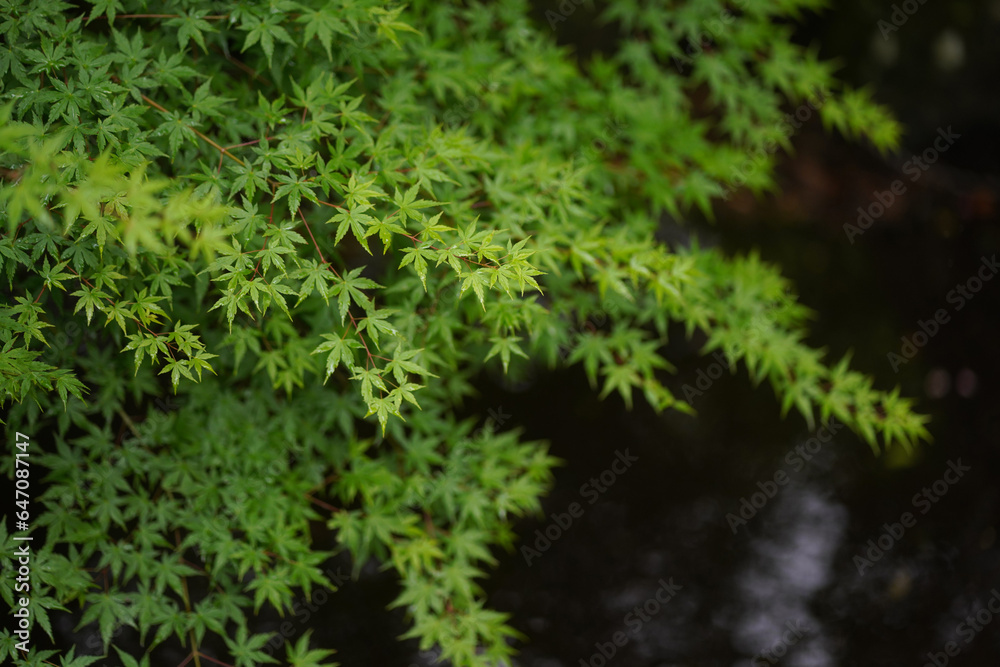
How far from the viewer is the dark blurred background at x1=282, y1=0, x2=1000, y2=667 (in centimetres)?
336

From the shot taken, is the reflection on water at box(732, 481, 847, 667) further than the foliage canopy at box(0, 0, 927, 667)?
Yes

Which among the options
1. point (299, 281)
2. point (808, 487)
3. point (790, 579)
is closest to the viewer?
point (299, 281)

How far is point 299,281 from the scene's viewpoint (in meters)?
2.50

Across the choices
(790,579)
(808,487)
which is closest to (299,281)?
(790,579)

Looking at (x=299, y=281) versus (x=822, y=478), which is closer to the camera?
(x=299, y=281)

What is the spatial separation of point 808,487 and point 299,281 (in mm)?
3175

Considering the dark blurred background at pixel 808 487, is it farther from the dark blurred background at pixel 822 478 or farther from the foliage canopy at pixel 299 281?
the foliage canopy at pixel 299 281

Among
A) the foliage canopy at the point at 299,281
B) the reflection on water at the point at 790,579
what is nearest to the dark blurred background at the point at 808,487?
the reflection on water at the point at 790,579

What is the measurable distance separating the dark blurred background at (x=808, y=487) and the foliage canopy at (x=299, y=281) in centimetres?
80

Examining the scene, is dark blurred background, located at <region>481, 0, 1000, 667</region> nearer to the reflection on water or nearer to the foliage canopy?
the reflection on water

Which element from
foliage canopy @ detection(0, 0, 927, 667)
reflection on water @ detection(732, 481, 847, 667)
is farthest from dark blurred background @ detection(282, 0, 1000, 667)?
foliage canopy @ detection(0, 0, 927, 667)

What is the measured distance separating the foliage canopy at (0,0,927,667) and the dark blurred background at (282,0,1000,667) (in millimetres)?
795

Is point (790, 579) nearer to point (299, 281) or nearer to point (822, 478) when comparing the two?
point (822, 478)

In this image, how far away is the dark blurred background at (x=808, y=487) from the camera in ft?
11.0
